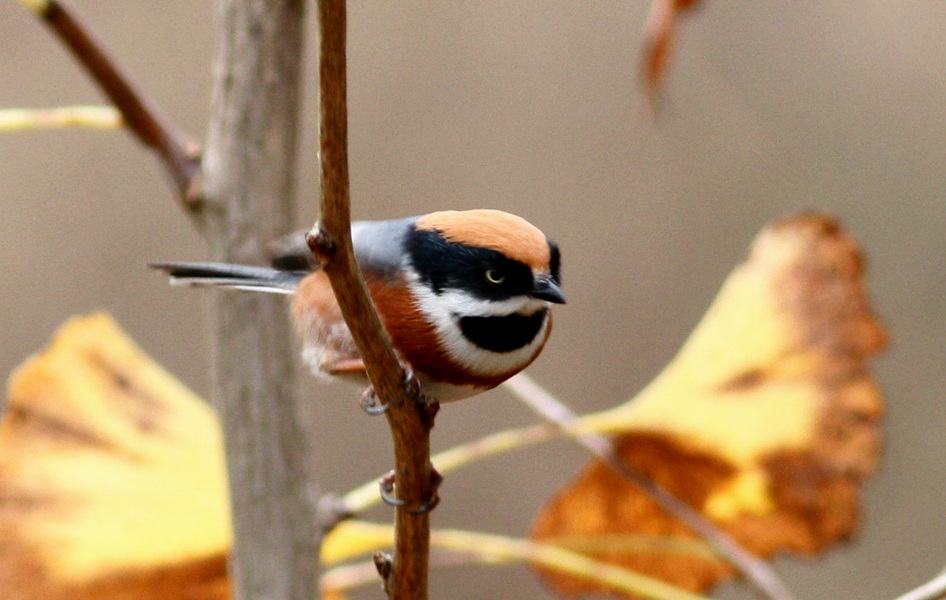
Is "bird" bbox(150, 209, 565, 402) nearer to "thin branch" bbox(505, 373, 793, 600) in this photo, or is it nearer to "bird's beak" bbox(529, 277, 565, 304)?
"bird's beak" bbox(529, 277, 565, 304)

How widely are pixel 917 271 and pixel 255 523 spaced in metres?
2.47

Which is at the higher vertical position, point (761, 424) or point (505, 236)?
point (505, 236)

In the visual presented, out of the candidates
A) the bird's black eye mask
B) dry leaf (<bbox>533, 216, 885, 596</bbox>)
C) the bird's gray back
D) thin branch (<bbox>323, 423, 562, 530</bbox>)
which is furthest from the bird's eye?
dry leaf (<bbox>533, 216, 885, 596</bbox>)

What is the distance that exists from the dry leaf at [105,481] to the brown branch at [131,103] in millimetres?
361

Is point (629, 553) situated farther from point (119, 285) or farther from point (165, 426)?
point (119, 285)

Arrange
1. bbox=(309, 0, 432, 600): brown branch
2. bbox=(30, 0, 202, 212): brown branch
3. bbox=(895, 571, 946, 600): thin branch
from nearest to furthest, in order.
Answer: bbox=(309, 0, 432, 600): brown branch < bbox=(895, 571, 946, 600): thin branch < bbox=(30, 0, 202, 212): brown branch

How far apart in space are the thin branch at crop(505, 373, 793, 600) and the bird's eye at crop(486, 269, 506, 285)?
0.38 metres

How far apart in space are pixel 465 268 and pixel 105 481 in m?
0.79

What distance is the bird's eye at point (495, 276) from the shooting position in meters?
1.18

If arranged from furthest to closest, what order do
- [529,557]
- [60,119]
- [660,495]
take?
1. [660,495]
2. [529,557]
3. [60,119]

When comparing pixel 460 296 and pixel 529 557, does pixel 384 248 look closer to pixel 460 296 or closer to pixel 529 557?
pixel 460 296

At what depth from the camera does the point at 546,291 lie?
1.18m

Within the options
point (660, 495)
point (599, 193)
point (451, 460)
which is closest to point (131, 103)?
point (451, 460)

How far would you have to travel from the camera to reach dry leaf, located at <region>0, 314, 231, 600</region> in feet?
5.16
